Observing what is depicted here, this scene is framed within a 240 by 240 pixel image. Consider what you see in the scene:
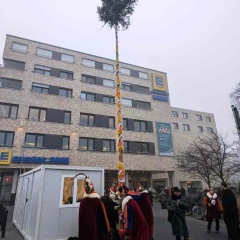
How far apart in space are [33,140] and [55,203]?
1637 cm

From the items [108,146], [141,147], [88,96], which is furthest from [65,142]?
[141,147]

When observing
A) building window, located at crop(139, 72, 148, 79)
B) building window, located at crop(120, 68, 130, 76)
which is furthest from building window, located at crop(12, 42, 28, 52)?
building window, located at crop(139, 72, 148, 79)

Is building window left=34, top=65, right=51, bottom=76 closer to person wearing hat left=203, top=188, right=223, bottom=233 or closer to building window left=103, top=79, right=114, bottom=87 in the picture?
building window left=103, top=79, right=114, bottom=87

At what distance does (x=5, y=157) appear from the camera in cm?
1992

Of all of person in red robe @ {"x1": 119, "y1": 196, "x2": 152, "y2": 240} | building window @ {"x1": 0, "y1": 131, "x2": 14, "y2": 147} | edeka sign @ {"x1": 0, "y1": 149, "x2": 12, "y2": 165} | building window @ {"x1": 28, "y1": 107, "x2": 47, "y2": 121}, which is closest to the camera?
person in red robe @ {"x1": 119, "y1": 196, "x2": 152, "y2": 240}

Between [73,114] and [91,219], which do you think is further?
[73,114]

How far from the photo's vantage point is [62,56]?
27344mm

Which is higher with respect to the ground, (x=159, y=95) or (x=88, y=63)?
(x=88, y=63)

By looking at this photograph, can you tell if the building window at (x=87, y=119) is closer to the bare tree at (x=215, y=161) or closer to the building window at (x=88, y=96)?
the building window at (x=88, y=96)

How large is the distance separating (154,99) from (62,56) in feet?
48.2

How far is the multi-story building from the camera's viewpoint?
21.7 metres

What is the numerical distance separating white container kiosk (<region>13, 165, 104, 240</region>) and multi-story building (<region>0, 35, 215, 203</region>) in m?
14.8

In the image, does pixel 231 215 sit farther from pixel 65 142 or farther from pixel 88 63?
pixel 88 63

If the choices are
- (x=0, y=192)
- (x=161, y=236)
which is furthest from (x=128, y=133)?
(x=161, y=236)
